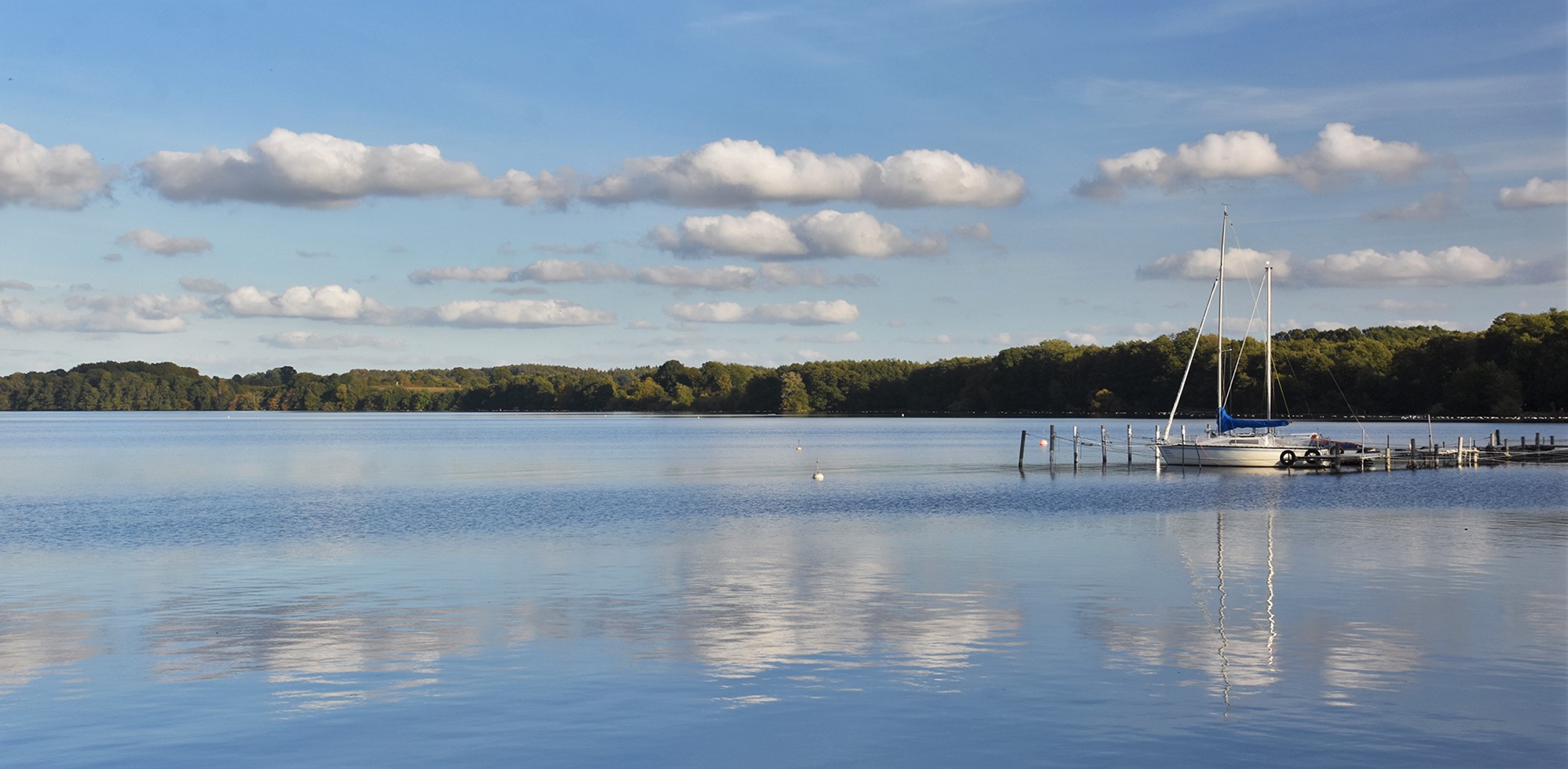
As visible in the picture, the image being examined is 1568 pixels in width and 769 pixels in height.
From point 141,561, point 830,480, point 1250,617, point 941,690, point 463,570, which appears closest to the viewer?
point 941,690

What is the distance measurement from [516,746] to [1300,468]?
55.1 m

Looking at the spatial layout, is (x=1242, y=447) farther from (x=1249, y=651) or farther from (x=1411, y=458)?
(x=1249, y=651)

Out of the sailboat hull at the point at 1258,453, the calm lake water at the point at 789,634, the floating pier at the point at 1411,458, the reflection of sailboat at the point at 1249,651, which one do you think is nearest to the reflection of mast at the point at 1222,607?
the reflection of sailboat at the point at 1249,651

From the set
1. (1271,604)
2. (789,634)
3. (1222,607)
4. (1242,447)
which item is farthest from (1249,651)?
(1242,447)

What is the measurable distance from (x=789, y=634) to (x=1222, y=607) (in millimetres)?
6975

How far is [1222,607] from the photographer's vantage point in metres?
20.1

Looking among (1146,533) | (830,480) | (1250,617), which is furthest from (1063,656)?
(830,480)

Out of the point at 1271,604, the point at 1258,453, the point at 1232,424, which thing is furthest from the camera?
the point at 1232,424

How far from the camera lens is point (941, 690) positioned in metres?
14.4

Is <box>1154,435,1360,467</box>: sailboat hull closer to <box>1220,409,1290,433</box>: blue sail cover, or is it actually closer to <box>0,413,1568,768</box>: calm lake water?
<box>1220,409,1290,433</box>: blue sail cover

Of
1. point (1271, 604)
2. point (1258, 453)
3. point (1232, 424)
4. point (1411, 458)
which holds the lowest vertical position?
point (1271, 604)

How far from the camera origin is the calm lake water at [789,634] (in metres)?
12.5

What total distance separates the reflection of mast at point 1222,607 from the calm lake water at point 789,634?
0.38 feet

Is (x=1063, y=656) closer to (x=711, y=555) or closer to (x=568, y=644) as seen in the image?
(x=568, y=644)
